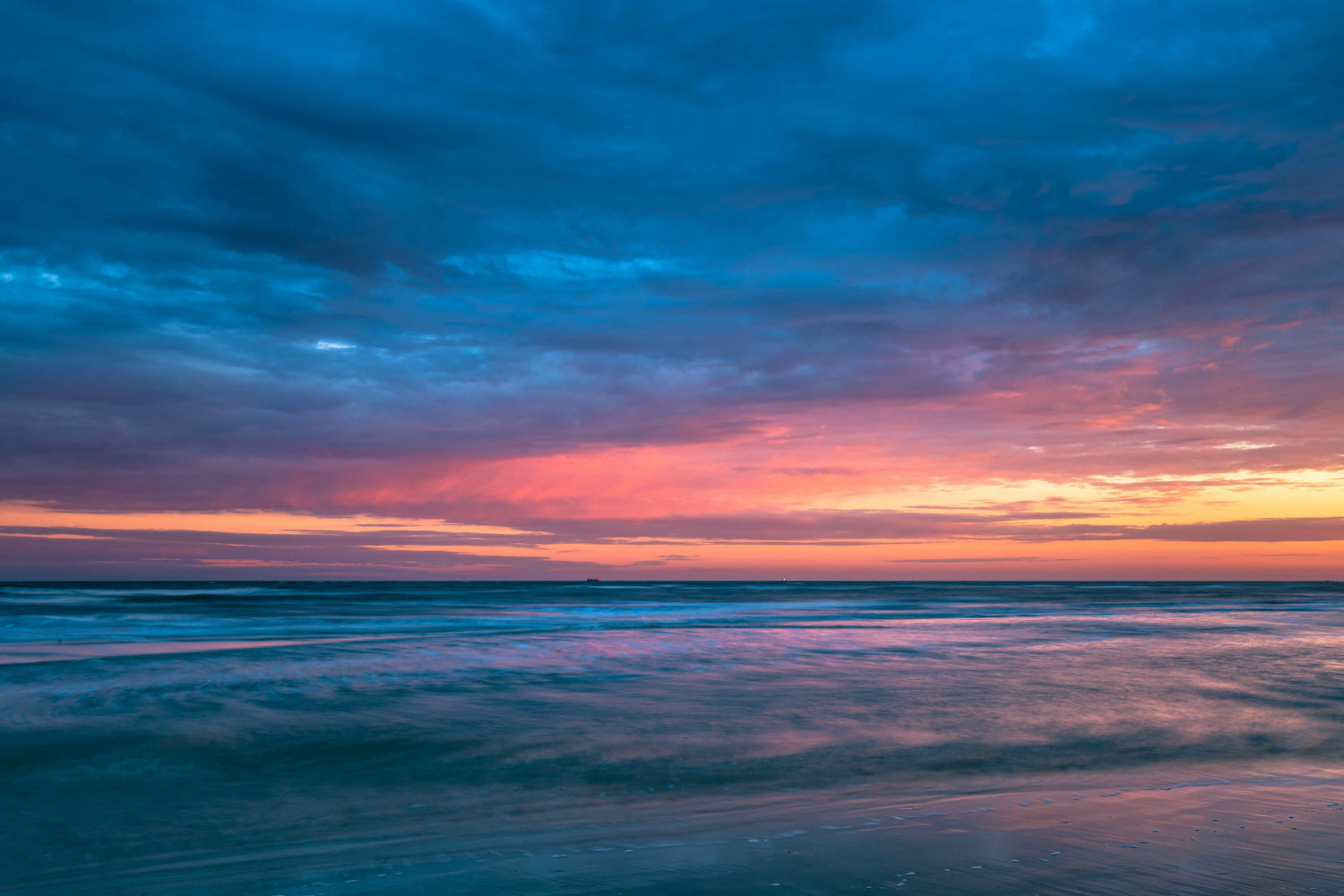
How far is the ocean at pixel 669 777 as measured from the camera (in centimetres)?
391

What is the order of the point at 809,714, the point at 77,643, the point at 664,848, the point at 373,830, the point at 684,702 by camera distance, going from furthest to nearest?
the point at 77,643 < the point at 684,702 < the point at 809,714 < the point at 373,830 < the point at 664,848

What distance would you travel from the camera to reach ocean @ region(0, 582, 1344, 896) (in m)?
3.91

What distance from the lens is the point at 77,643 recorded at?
1656 centimetres

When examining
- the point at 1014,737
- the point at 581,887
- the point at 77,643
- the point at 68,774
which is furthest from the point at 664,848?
the point at 77,643

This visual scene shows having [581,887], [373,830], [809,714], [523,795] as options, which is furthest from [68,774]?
[809,714]

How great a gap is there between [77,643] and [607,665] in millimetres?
11950

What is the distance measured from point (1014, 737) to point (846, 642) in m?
10.3

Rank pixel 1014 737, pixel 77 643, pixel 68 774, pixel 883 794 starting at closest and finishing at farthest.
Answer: pixel 883 794 → pixel 68 774 → pixel 1014 737 → pixel 77 643

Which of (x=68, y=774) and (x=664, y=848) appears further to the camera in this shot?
(x=68, y=774)

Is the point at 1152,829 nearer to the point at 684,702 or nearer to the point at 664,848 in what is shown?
the point at 664,848

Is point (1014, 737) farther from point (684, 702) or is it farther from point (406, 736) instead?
point (406, 736)

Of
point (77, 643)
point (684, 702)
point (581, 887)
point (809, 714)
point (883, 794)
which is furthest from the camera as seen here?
point (77, 643)

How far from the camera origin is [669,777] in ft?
19.3

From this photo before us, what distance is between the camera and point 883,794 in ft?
17.4
